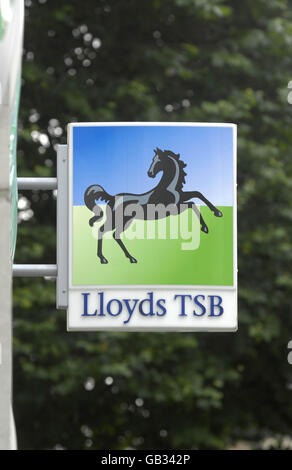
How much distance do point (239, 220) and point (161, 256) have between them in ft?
21.9

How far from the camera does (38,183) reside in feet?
18.0

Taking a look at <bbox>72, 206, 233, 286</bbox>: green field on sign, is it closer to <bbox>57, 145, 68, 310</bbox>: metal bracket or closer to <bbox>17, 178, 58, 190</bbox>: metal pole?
<bbox>57, 145, 68, 310</bbox>: metal bracket

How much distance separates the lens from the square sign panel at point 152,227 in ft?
17.2

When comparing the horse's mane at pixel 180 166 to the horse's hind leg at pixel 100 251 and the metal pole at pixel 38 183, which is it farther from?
the metal pole at pixel 38 183

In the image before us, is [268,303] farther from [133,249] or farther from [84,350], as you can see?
[133,249]

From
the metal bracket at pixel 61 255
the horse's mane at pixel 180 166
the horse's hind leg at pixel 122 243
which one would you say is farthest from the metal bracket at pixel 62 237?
the horse's mane at pixel 180 166

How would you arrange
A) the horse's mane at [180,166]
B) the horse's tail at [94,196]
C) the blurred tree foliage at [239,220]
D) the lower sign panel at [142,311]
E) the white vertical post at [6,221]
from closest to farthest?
the white vertical post at [6,221]
the lower sign panel at [142,311]
the horse's tail at [94,196]
the horse's mane at [180,166]
the blurred tree foliage at [239,220]

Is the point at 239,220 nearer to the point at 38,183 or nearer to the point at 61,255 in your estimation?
the point at 38,183

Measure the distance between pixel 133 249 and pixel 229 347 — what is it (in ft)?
22.2

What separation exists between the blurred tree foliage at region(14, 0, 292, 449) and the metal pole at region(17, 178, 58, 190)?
5.34m

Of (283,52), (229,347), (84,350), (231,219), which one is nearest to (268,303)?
(229,347)

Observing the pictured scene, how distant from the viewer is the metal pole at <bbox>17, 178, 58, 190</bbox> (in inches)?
215

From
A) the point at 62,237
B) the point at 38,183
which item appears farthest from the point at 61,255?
the point at 38,183

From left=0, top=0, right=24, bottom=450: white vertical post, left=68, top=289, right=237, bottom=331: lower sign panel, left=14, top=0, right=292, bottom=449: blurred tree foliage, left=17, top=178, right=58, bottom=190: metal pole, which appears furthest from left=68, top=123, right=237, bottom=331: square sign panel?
left=14, top=0, right=292, bottom=449: blurred tree foliage
